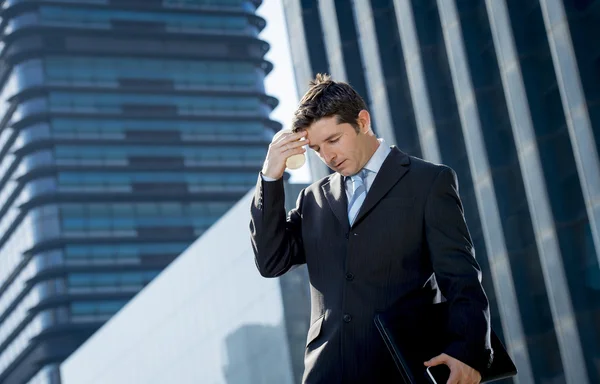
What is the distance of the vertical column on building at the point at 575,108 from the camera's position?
19328 millimetres

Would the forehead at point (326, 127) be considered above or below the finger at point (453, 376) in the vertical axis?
above

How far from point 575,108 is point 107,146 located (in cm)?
8590

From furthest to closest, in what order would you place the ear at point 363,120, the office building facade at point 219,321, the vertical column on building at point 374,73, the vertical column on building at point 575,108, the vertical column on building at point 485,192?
the office building facade at point 219,321
the vertical column on building at point 374,73
the vertical column on building at point 485,192
the vertical column on building at point 575,108
the ear at point 363,120

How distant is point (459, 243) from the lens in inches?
149

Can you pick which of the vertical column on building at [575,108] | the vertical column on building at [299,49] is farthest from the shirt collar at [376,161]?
the vertical column on building at [299,49]

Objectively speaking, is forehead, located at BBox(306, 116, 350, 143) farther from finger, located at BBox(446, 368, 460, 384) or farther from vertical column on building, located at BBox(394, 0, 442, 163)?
vertical column on building, located at BBox(394, 0, 442, 163)

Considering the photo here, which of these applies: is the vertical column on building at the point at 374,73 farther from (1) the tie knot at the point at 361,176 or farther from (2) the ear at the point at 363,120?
(2) the ear at the point at 363,120

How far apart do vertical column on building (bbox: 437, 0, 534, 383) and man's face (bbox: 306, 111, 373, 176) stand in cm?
1900

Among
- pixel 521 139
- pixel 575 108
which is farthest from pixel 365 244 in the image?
pixel 521 139

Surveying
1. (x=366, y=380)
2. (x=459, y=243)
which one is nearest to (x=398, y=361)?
(x=366, y=380)

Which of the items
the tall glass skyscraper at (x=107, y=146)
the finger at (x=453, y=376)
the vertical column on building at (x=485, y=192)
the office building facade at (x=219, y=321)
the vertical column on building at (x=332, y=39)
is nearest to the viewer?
the finger at (x=453, y=376)

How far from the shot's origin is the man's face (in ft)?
12.4

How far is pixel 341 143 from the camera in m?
3.84

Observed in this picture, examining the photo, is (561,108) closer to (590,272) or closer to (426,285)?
(590,272)
